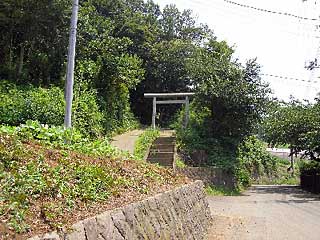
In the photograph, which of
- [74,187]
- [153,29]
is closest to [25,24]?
[74,187]

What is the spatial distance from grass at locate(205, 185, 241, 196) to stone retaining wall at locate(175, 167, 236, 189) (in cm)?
23

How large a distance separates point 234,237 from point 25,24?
49.5 feet

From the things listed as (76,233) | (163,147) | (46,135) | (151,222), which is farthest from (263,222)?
(163,147)

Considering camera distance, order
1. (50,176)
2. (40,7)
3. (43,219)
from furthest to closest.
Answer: (40,7), (50,176), (43,219)

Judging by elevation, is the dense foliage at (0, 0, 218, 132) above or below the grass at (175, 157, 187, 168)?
above

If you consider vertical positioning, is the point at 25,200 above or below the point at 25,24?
below

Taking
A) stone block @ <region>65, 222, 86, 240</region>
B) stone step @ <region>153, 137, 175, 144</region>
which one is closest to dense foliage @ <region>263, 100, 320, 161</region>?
stone step @ <region>153, 137, 175, 144</region>

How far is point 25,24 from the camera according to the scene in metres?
20.3

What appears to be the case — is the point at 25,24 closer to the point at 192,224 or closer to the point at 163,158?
the point at 163,158

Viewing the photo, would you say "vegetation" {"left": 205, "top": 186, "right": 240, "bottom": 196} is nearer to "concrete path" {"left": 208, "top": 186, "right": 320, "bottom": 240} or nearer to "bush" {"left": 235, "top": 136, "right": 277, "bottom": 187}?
"bush" {"left": 235, "top": 136, "right": 277, "bottom": 187}

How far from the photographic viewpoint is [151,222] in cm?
536

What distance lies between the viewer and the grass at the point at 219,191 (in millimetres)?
20027

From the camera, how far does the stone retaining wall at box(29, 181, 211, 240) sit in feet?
11.9

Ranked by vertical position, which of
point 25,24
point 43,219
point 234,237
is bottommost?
point 234,237
